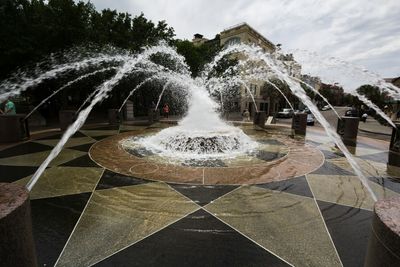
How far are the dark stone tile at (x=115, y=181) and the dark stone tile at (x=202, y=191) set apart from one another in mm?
993

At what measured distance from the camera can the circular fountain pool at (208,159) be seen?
6461 millimetres

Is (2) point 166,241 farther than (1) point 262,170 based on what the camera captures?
No

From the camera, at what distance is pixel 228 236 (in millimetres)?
3748

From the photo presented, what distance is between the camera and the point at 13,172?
21.9 feet

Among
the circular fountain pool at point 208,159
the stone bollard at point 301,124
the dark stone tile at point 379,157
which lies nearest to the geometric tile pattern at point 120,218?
the circular fountain pool at point 208,159

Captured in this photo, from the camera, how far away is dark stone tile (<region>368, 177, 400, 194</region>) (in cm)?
598

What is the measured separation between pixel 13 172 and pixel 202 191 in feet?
17.4

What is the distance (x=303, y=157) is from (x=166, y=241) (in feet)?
21.6

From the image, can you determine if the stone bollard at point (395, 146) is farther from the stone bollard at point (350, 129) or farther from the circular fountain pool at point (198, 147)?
the circular fountain pool at point (198, 147)

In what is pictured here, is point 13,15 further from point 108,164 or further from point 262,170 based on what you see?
point 262,170

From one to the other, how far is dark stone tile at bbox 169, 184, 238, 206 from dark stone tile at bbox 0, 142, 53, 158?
6563mm

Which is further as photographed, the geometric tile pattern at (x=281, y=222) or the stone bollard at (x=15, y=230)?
the geometric tile pattern at (x=281, y=222)

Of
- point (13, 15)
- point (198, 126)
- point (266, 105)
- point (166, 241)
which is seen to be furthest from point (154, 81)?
point (266, 105)

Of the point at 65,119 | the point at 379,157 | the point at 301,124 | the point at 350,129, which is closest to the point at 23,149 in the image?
the point at 65,119
